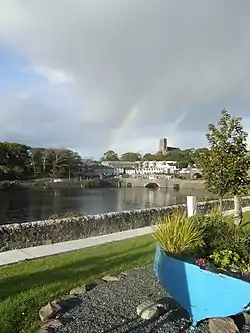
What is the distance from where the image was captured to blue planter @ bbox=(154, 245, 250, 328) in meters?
4.41

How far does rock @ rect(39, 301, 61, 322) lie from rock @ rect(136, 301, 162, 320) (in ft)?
3.46

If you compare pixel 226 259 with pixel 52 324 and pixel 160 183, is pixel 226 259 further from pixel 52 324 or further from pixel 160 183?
pixel 160 183

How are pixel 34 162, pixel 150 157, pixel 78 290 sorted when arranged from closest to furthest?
pixel 78 290, pixel 34 162, pixel 150 157

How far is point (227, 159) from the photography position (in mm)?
11477

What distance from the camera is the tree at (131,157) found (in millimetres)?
172875

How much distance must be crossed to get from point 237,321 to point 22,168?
89519 mm

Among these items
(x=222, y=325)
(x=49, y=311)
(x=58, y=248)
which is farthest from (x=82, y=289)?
(x=58, y=248)

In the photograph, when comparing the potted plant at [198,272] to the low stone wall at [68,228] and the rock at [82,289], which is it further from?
the low stone wall at [68,228]

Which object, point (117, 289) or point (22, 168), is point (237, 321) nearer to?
point (117, 289)

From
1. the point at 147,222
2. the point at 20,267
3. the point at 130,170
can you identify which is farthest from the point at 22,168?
the point at 20,267

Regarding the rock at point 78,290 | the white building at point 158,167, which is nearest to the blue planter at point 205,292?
the rock at point 78,290

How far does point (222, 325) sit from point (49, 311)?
7.09 feet

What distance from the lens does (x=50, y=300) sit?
18.6ft

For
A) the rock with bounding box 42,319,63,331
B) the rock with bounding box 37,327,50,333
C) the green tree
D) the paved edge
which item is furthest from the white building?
the rock with bounding box 37,327,50,333
